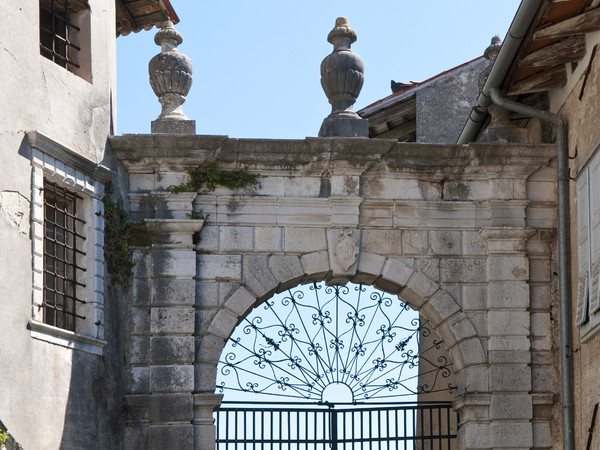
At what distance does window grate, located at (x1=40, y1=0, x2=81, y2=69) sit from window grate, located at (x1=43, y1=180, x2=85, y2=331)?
128 centimetres

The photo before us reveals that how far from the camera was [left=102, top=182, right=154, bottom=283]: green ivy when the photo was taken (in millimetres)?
10344

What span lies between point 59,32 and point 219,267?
8.23 ft

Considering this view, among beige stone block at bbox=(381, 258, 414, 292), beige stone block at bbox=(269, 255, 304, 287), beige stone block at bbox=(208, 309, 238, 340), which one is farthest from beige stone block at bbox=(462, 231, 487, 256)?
beige stone block at bbox=(208, 309, 238, 340)

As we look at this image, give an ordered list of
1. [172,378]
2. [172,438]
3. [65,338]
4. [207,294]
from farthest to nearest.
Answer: [207,294], [172,378], [172,438], [65,338]

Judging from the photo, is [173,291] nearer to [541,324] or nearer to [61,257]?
[61,257]

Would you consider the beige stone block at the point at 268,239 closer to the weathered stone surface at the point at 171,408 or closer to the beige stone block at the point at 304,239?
the beige stone block at the point at 304,239

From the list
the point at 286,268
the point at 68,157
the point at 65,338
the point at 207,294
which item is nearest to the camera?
the point at 65,338

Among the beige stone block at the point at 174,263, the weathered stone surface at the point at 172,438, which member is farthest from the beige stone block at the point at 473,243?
the weathered stone surface at the point at 172,438

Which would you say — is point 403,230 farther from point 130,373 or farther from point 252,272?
point 130,373

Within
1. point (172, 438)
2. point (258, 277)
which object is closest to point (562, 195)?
point (258, 277)

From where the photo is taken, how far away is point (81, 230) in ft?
33.0

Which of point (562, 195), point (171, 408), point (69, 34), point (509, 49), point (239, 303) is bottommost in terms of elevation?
point (171, 408)

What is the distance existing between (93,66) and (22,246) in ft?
7.00

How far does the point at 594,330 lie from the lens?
9.16 metres
